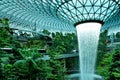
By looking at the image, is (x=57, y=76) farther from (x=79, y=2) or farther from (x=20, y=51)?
(x=79, y=2)

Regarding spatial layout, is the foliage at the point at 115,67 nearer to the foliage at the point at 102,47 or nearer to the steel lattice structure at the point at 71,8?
the steel lattice structure at the point at 71,8

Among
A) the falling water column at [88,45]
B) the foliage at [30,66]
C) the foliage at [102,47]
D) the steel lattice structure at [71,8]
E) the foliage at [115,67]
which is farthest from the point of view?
the foliage at [102,47]

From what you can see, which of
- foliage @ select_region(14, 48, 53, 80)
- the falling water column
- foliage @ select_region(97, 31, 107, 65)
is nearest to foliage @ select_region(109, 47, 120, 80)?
foliage @ select_region(14, 48, 53, 80)

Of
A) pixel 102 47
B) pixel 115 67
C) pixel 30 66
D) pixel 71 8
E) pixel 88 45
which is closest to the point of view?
pixel 30 66

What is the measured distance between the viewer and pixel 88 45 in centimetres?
3234

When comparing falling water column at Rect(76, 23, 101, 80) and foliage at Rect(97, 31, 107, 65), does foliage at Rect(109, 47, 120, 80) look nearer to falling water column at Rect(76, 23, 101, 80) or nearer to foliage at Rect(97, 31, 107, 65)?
falling water column at Rect(76, 23, 101, 80)

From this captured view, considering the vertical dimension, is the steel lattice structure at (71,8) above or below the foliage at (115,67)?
above

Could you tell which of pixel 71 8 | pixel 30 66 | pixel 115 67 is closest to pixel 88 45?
pixel 71 8

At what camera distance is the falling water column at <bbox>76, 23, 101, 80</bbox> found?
30.6 metres

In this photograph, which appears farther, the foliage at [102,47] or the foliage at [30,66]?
the foliage at [102,47]

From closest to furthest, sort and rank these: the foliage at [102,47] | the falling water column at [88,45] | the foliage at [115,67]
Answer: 1. the foliage at [115,67]
2. the falling water column at [88,45]
3. the foliage at [102,47]

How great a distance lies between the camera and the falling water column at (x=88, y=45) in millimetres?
30603

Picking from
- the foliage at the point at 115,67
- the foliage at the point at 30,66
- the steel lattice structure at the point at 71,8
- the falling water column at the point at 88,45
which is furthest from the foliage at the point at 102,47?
the foliage at the point at 30,66

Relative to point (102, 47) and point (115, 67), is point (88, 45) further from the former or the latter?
point (115, 67)
